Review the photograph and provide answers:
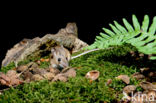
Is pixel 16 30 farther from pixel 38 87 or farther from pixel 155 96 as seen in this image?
pixel 155 96

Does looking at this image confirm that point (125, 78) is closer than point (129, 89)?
No

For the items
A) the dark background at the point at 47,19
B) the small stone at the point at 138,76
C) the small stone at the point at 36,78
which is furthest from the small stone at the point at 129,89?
the dark background at the point at 47,19

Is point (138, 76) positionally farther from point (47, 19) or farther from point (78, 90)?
point (47, 19)

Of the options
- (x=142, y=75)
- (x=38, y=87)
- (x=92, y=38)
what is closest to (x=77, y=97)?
(x=38, y=87)

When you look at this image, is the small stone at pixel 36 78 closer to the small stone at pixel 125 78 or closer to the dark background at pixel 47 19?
the small stone at pixel 125 78

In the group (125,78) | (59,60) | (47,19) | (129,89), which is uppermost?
(47,19)

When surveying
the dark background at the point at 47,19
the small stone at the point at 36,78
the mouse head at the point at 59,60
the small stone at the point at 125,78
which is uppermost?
the dark background at the point at 47,19

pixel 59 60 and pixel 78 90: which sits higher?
pixel 59 60

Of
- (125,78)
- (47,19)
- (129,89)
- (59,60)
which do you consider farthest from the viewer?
(47,19)

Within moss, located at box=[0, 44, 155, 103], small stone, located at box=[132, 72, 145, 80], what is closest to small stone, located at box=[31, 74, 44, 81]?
moss, located at box=[0, 44, 155, 103]

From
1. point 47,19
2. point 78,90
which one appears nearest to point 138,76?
point 78,90
